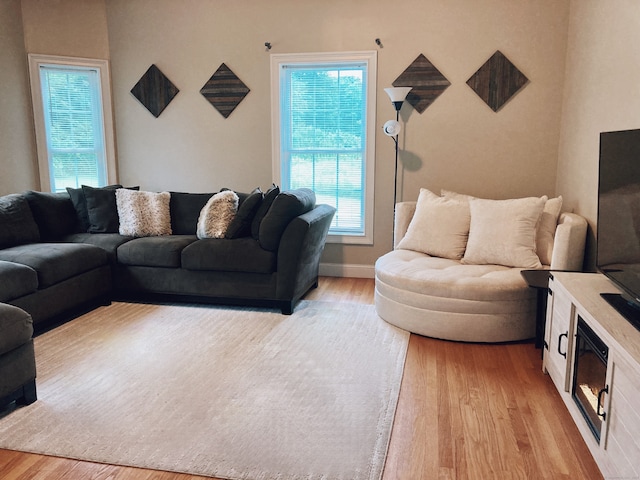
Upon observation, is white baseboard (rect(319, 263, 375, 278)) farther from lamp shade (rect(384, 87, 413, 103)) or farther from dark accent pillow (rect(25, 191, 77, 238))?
dark accent pillow (rect(25, 191, 77, 238))

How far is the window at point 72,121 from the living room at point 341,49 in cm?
9

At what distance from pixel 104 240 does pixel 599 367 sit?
366cm

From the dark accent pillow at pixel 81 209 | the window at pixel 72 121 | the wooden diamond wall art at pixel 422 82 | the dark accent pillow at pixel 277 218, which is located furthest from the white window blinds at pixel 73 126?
the wooden diamond wall art at pixel 422 82

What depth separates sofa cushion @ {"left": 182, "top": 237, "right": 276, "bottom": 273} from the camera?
157 inches

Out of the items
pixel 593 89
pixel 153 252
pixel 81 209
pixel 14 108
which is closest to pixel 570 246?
pixel 593 89

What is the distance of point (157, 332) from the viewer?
3.64m

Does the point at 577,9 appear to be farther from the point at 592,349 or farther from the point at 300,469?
the point at 300,469

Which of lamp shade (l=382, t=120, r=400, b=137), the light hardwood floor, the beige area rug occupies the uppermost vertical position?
lamp shade (l=382, t=120, r=400, b=137)

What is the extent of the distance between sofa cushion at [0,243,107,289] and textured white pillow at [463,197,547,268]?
279 cm

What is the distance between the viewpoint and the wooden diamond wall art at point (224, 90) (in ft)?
16.7

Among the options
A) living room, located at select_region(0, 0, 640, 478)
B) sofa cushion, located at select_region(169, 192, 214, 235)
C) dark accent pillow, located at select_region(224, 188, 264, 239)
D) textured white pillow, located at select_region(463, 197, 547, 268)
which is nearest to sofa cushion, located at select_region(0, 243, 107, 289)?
sofa cushion, located at select_region(169, 192, 214, 235)

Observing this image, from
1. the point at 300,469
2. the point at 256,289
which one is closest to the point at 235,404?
the point at 300,469

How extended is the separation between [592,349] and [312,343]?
1725 mm

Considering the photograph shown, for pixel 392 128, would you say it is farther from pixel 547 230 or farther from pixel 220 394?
pixel 220 394
